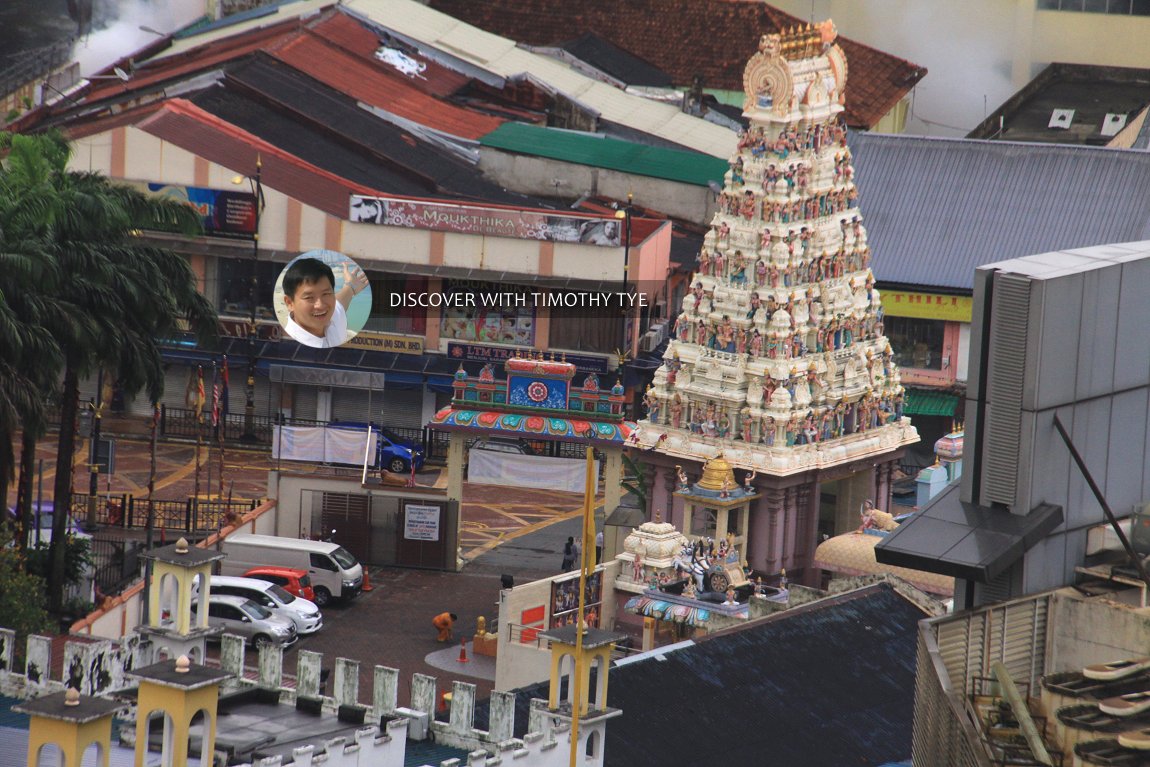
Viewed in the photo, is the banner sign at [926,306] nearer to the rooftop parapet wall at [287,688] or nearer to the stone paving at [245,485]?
the stone paving at [245,485]

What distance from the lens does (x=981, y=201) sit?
10488 centimetres

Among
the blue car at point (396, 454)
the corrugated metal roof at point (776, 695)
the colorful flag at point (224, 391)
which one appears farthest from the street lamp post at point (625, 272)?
the corrugated metal roof at point (776, 695)

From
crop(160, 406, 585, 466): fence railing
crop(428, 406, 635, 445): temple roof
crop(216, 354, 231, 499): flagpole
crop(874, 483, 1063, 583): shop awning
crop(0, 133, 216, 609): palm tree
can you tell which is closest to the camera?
crop(874, 483, 1063, 583): shop awning

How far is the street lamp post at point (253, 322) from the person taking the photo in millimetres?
99500

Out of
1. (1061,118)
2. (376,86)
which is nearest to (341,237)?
(376,86)

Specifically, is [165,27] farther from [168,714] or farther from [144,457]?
[168,714]

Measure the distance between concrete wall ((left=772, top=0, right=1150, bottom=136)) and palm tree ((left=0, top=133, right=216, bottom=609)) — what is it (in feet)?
236

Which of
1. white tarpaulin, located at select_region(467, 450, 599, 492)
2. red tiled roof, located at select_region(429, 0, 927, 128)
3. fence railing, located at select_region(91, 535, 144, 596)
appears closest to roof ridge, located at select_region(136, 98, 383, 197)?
white tarpaulin, located at select_region(467, 450, 599, 492)

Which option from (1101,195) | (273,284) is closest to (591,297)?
(273,284)

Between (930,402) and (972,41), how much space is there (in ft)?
138

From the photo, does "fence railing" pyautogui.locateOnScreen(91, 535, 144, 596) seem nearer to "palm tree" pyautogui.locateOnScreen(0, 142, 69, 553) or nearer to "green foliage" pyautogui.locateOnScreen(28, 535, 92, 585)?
"green foliage" pyautogui.locateOnScreen(28, 535, 92, 585)

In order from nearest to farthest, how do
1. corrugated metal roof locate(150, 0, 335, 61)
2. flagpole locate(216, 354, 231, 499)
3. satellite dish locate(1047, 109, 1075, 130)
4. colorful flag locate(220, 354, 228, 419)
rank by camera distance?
flagpole locate(216, 354, 231, 499)
colorful flag locate(220, 354, 228, 419)
satellite dish locate(1047, 109, 1075, 130)
corrugated metal roof locate(150, 0, 335, 61)

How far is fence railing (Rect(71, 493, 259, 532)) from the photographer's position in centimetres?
8288

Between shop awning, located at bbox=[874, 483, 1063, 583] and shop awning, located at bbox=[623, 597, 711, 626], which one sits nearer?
shop awning, located at bbox=[874, 483, 1063, 583]
